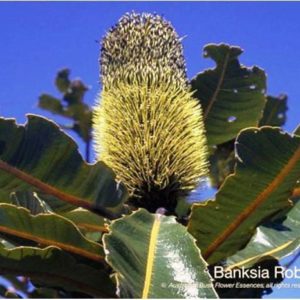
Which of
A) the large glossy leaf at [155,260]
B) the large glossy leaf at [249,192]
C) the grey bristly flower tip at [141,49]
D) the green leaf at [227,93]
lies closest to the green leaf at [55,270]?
the large glossy leaf at [155,260]

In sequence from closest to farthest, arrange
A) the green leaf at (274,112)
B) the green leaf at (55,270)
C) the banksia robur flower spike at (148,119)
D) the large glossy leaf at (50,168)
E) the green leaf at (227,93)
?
the green leaf at (55,270) → the large glossy leaf at (50,168) → the banksia robur flower spike at (148,119) → the green leaf at (227,93) → the green leaf at (274,112)

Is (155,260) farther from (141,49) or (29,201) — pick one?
(141,49)

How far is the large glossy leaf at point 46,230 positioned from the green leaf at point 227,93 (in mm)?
1129

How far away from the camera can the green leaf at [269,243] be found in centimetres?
289

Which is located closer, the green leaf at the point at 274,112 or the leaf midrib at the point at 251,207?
the leaf midrib at the point at 251,207

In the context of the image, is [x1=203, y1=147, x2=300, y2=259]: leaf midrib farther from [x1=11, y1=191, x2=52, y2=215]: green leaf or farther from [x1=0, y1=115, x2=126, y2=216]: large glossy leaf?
[x1=11, y1=191, x2=52, y2=215]: green leaf

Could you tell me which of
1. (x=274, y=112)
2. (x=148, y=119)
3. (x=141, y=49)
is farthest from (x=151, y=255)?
(x=274, y=112)

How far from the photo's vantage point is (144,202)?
3.24 metres

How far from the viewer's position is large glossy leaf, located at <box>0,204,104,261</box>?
8.71 feet

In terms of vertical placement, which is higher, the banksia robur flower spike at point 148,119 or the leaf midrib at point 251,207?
the banksia robur flower spike at point 148,119

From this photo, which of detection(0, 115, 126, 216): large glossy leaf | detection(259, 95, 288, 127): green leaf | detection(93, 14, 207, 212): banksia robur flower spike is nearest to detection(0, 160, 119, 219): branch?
detection(0, 115, 126, 216): large glossy leaf

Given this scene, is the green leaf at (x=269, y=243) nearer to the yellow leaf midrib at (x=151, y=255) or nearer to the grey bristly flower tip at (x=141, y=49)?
the yellow leaf midrib at (x=151, y=255)

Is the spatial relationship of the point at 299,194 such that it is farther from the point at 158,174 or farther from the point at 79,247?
the point at 79,247

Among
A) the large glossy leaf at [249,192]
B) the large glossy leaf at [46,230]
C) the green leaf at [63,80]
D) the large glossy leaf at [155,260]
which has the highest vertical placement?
the green leaf at [63,80]
